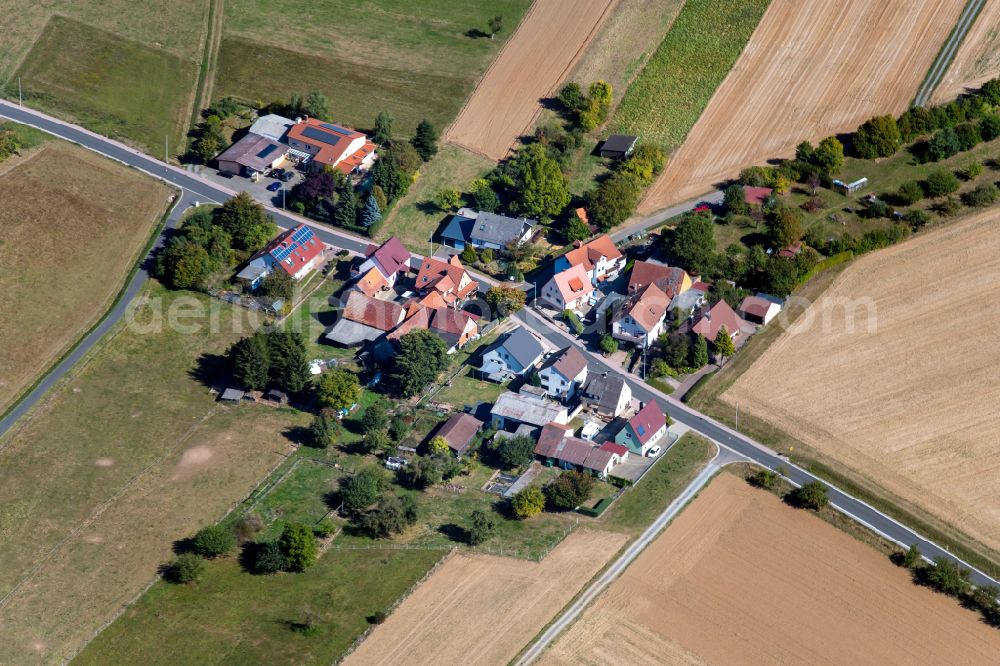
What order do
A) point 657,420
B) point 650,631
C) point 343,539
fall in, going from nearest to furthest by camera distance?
point 650,631 → point 343,539 → point 657,420

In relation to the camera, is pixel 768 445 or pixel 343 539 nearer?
pixel 343 539

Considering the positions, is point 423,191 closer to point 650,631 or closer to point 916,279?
point 916,279

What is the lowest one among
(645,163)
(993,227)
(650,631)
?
(650,631)

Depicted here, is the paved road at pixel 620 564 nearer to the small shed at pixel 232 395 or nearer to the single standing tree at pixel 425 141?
the small shed at pixel 232 395

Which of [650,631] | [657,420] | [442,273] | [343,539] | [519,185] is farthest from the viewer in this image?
[519,185]

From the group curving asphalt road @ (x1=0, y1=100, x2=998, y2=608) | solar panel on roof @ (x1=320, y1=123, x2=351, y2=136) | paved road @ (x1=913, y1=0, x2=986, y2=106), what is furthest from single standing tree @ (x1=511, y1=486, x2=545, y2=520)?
paved road @ (x1=913, y1=0, x2=986, y2=106)

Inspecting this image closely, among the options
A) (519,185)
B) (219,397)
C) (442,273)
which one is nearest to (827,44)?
(519,185)

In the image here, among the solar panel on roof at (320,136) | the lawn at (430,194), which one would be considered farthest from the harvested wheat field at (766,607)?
the solar panel on roof at (320,136)
